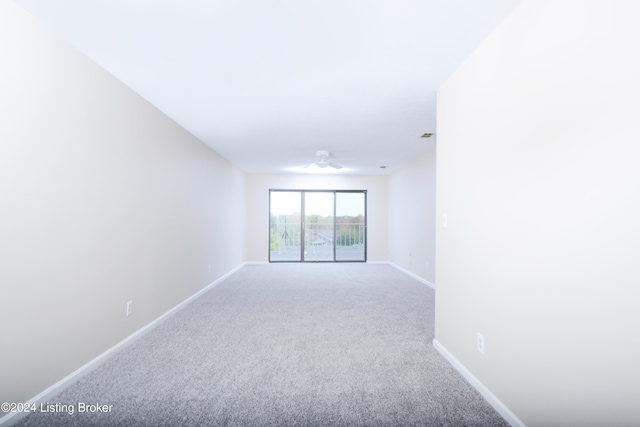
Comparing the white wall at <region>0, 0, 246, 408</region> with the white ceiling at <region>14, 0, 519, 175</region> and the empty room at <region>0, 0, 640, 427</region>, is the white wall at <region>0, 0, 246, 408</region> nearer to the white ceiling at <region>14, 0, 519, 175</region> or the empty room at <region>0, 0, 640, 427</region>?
the empty room at <region>0, 0, 640, 427</region>

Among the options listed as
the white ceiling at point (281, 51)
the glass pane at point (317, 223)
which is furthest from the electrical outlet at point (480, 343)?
the glass pane at point (317, 223)

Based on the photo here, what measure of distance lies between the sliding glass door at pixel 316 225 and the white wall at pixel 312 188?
15 centimetres

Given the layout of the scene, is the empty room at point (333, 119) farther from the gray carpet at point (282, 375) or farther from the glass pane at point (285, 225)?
the glass pane at point (285, 225)

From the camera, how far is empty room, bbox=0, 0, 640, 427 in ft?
3.57

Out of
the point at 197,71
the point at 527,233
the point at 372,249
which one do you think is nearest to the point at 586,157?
the point at 527,233

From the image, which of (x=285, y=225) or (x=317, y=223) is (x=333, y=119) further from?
(x=285, y=225)

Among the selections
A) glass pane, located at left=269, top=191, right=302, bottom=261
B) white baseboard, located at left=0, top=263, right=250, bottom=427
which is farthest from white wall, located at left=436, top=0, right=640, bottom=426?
glass pane, located at left=269, top=191, right=302, bottom=261

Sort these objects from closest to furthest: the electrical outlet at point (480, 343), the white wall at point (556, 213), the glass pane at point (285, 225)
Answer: the white wall at point (556, 213) → the electrical outlet at point (480, 343) → the glass pane at point (285, 225)

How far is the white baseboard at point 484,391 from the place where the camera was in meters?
1.47

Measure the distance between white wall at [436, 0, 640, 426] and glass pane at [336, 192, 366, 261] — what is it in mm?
5219

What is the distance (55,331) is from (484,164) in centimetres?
287

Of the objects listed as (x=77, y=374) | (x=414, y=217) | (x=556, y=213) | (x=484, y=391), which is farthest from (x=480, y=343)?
(x=414, y=217)

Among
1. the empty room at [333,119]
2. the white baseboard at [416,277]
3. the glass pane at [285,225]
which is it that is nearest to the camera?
the empty room at [333,119]

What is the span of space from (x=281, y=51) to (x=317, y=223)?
17.9ft
